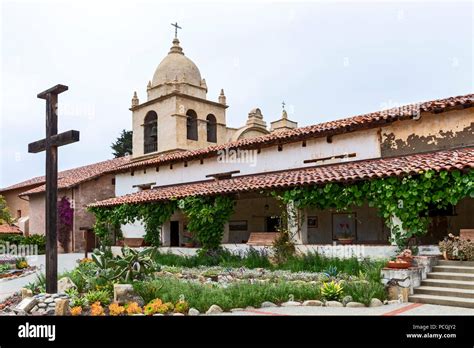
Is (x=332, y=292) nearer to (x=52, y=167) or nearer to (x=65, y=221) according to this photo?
(x=52, y=167)

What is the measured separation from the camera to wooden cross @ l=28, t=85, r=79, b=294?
9344 mm

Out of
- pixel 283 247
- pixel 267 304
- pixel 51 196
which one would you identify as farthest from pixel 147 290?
pixel 283 247

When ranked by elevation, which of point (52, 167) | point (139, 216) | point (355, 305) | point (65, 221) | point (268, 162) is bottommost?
point (355, 305)

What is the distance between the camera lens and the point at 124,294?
919 cm

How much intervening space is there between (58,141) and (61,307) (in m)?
3.33

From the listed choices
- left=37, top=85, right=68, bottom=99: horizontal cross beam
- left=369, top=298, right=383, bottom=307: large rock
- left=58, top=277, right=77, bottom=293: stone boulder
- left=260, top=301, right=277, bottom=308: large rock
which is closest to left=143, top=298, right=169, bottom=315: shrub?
left=260, top=301, right=277, bottom=308: large rock

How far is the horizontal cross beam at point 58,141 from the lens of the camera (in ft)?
29.8

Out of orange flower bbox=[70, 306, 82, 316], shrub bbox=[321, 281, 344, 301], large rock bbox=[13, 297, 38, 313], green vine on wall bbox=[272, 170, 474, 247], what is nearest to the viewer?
orange flower bbox=[70, 306, 82, 316]

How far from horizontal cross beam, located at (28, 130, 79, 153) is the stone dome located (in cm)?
1907

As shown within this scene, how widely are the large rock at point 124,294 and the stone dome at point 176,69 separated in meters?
20.8

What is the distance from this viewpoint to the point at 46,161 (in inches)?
382

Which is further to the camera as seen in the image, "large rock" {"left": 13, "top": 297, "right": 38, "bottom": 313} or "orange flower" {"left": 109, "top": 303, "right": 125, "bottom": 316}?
"large rock" {"left": 13, "top": 297, "right": 38, "bottom": 313}

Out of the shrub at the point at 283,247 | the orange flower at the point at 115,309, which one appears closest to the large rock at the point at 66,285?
the orange flower at the point at 115,309

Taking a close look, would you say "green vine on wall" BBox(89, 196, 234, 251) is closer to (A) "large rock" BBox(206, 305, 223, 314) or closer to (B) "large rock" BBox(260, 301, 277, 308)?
(B) "large rock" BBox(260, 301, 277, 308)
